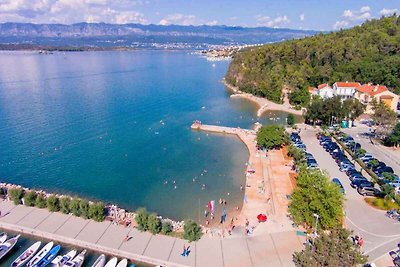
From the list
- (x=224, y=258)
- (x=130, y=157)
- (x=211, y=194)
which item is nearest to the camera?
(x=224, y=258)

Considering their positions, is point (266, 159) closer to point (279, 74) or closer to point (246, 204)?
point (246, 204)

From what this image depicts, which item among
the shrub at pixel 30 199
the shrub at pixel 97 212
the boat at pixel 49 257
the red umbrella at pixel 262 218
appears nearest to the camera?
the boat at pixel 49 257

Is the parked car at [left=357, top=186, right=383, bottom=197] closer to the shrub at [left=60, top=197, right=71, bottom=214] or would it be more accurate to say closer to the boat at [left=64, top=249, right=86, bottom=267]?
the boat at [left=64, top=249, right=86, bottom=267]

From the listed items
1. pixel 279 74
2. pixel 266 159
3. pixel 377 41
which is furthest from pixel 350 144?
pixel 377 41

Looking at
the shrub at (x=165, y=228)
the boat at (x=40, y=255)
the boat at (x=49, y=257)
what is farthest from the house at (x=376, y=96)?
the boat at (x=40, y=255)

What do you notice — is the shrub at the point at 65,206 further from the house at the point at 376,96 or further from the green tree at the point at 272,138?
the house at the point at 376,96

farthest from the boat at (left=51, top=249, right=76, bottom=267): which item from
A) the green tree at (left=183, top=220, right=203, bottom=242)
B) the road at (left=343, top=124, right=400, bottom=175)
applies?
the road at (left=343, top=124, right=400, bottom=175)
